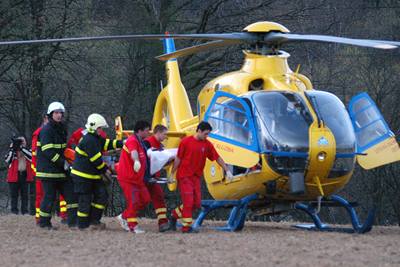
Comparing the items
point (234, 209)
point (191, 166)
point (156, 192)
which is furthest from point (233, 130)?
point (156, 192)

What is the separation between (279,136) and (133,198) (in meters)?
2.39

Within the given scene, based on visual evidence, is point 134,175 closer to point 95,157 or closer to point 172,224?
point 95,157

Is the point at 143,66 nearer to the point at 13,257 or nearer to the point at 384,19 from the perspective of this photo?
the point at 384,19

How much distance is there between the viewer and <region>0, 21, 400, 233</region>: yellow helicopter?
48.8 feet

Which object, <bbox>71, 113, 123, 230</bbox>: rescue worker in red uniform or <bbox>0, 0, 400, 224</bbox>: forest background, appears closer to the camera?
<bbox>71, 113, 123, 230</bbox>: rescue worker in red uniform

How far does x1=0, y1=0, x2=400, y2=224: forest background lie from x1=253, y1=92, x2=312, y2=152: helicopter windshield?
15.4 metres

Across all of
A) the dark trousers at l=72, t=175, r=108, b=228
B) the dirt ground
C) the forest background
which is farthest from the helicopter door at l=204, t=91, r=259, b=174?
the forest background

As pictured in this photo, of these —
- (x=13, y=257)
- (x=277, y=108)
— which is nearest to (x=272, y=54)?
(x=277, y=108)

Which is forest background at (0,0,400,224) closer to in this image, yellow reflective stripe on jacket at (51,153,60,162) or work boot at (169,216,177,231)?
yellow reflective stripe on jacket at (51,153,60,162)

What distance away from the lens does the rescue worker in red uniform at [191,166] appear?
15.0 meters

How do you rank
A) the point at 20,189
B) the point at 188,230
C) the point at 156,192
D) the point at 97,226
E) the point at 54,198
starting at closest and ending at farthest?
1. the point at 188,230
2. the point at 156,192
3. the point at 97,226
4. the point at 54,198
5. the point at 20,189

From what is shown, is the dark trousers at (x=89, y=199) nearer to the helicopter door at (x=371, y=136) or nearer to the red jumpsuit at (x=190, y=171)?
the red jumpsuit at (x=190, y=171)

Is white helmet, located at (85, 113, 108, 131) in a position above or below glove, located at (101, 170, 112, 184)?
above

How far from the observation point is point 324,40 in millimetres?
14711
